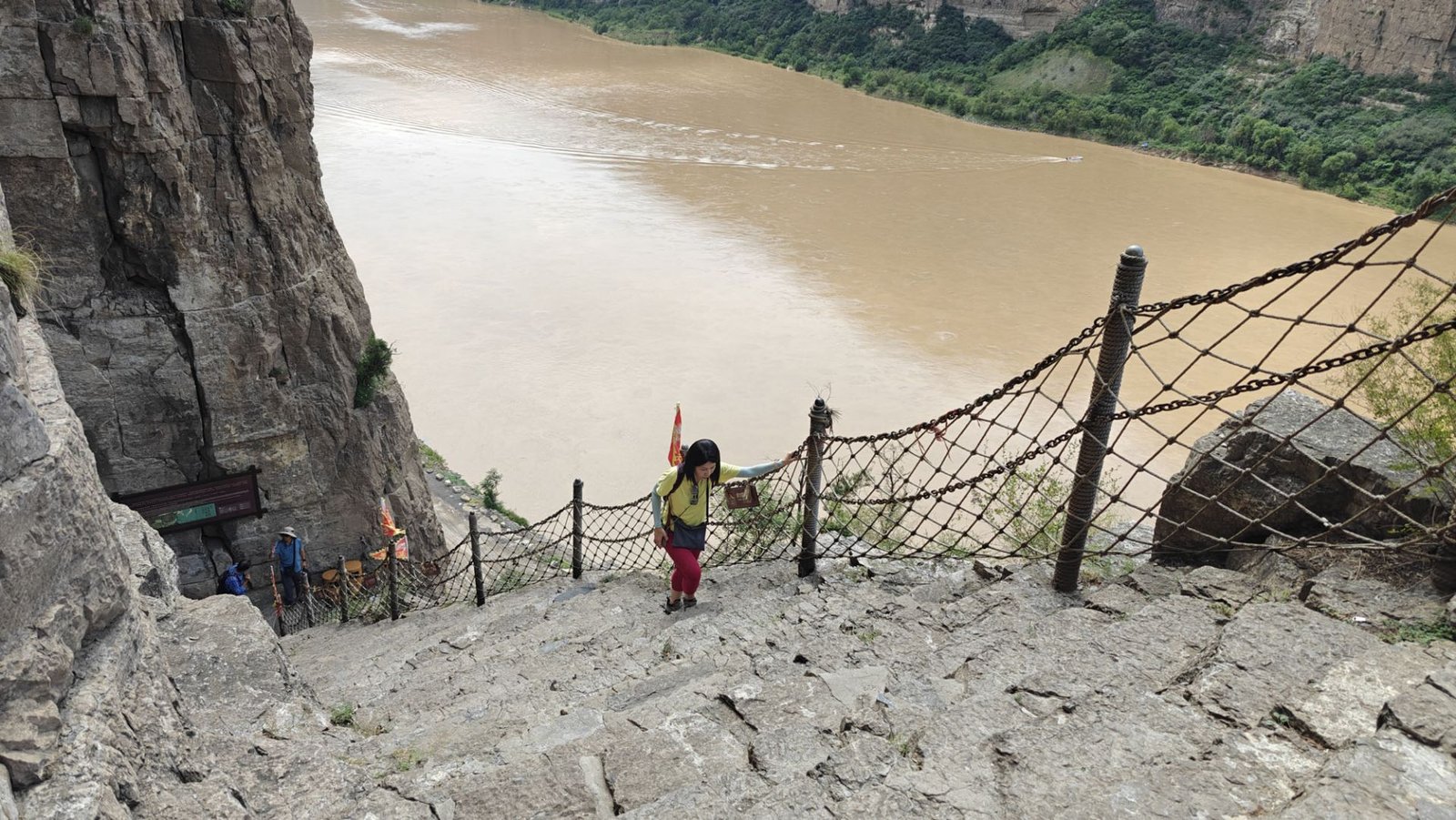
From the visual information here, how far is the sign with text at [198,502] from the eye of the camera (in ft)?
28.5

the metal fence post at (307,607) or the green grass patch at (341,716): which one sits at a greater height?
the green grass patch at (341,716)

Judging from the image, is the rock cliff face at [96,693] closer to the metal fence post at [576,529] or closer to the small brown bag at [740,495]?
the small brown bag at [740,495]

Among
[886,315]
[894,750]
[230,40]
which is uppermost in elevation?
[230,40]

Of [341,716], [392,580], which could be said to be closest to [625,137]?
[392,580]

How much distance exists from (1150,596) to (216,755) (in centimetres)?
348

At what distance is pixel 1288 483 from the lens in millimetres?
4027

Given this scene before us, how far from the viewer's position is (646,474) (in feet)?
45.0

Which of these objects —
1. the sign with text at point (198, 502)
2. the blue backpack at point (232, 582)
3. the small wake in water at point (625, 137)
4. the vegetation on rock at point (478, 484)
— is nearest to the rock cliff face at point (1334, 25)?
the small wake in water at point (625, 137)

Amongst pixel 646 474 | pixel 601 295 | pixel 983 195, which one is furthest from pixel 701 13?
pixel 646 474

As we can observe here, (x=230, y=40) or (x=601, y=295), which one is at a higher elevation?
(x=230, y=40)

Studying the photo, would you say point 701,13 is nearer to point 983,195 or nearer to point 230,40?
point 983,195

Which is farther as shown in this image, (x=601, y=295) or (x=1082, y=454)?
(x=601, y=295)

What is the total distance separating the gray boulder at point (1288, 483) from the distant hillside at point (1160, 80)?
94.4 feet

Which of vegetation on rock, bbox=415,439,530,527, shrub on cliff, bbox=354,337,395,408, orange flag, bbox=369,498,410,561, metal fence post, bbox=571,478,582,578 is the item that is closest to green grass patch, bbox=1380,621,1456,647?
metal fence post, bbox=571,478,582,578
